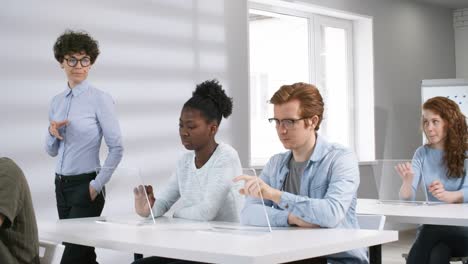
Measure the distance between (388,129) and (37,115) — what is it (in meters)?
4.47

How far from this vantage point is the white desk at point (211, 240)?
77.0 inches

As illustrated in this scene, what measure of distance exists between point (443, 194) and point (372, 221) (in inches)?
36.0

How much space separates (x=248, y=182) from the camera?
2439 millimetres

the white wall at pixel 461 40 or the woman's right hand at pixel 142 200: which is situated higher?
the white wall at pixel 461 40

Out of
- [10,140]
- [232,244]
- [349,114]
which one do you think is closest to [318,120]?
[232,244]

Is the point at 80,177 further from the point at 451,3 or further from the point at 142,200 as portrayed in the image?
the point at 451,3

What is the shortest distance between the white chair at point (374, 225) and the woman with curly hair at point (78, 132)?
1.27 m

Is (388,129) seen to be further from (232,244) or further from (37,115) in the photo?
(232,244)

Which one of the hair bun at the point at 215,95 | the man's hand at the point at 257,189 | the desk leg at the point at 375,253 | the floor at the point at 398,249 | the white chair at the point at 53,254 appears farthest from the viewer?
the floor at the point at 398,249

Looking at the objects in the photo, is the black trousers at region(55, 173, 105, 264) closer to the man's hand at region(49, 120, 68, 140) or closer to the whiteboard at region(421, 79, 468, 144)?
the man's hand at region(49, 120, 68, 140)

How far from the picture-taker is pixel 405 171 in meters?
3.62

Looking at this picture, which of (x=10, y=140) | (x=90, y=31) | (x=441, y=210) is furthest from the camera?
(x=90, y=31)

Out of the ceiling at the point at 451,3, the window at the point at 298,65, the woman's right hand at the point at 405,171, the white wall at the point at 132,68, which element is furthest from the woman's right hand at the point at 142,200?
the ceiling at the point at 451,3

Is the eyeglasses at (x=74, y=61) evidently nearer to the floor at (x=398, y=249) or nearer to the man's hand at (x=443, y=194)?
the man's hand at (x=443, y=194)
